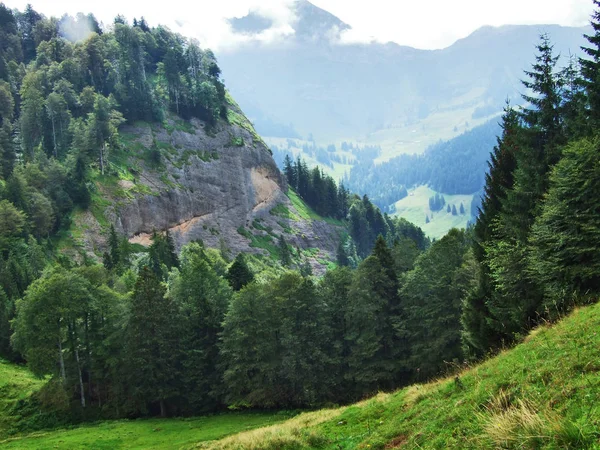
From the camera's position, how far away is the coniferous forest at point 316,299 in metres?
30.2

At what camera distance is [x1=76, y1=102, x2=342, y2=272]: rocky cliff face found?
4560 inches

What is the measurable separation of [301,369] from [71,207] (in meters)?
75.8

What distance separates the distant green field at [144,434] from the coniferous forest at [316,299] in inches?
173

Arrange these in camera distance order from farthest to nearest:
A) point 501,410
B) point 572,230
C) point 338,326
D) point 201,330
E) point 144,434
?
point 201,330
point 338,326
point 144,434
point 572,230
point 501,410

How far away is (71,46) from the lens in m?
149

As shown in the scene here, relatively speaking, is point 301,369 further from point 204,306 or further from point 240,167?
point 240,167

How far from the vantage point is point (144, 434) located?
4153 cm

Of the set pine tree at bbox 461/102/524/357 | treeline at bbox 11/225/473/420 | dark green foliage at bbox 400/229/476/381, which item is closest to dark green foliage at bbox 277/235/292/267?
treeline at bbox 11/225/473/420

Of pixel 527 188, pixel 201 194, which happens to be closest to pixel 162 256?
pixel 201 194

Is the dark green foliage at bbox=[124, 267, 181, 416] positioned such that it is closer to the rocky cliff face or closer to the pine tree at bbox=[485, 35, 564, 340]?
the pine tree at bbox=[485, 35, 564, 340]

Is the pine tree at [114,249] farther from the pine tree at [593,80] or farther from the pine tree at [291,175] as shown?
the pine tree at [291,175]

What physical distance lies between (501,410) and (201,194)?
430ft

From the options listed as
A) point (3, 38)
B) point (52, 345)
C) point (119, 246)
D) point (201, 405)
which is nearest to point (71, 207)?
point (119, 246)

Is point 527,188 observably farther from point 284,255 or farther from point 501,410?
point 284,255
